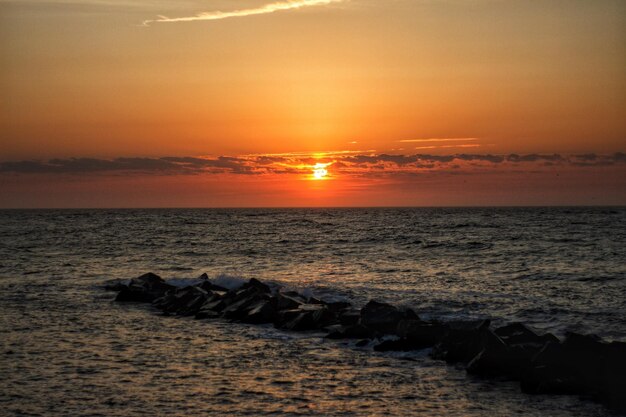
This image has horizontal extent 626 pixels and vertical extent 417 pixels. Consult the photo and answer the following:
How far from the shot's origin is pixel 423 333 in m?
20.3

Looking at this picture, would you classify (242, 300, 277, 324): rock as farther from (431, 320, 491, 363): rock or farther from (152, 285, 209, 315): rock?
(431, 320, 491, 363): rock

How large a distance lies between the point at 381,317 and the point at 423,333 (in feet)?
8.49

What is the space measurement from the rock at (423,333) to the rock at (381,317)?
1111mm

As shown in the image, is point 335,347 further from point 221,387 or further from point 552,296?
point 552,296

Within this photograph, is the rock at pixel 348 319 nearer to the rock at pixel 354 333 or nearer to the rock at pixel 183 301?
the rock at pixel 354 333

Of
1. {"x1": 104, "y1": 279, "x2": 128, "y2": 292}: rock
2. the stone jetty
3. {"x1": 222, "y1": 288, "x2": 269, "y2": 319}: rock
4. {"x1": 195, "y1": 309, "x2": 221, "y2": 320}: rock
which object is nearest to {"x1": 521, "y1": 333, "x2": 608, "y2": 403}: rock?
the stone jetty

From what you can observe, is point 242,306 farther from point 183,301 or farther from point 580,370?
point 580,370

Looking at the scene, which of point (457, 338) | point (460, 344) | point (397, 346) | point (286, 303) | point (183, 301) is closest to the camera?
point (460, 344)

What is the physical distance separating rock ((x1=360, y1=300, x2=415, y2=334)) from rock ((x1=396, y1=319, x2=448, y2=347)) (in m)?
1.11

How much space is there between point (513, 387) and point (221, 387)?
22.3ft

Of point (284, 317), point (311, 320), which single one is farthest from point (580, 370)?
point (284, 317)

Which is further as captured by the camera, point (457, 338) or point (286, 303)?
point (286, 303)

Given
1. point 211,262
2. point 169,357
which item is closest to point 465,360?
point 169,357

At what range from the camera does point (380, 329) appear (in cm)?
2212
